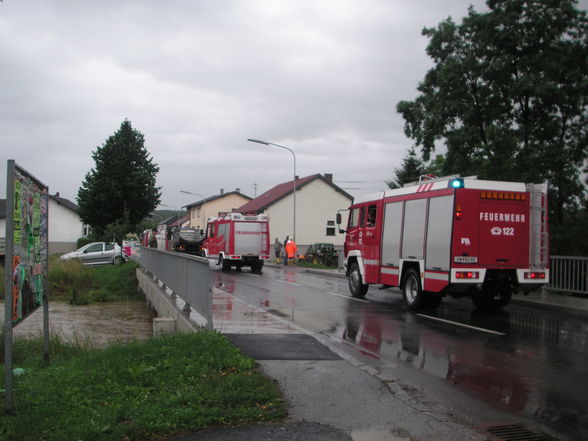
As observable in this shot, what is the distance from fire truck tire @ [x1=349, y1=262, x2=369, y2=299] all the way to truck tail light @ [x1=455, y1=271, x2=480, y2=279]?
4.44 meters

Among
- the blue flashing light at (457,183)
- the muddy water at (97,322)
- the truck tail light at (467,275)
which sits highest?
the blue flashing light at (457,183)

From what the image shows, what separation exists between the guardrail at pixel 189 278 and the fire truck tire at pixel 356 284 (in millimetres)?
5343

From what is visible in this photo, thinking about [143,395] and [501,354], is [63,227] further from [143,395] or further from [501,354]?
[143,395]

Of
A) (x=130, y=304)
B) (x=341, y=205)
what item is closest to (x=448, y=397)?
(x=130, y=304)

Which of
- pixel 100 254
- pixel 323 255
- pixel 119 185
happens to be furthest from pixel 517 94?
pixel 119 185

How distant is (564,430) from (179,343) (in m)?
4.36

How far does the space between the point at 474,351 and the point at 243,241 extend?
21.8 m

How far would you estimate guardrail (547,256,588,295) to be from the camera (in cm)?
1520

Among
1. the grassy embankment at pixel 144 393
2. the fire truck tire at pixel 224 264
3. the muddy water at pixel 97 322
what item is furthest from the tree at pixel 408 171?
the grassy embankment at pixel 144 393

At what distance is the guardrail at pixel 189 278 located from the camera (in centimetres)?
834

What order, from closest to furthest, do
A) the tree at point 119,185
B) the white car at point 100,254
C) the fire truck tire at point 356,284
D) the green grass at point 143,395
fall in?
the green grass at point 143,395 → the fire truck tire at point 356,284 → the white car at point 100,254 → the tree at point 119,185

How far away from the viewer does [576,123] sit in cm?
1847

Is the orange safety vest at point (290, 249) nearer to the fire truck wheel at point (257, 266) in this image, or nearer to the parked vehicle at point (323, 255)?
the parked vehicle at point (323, 255)

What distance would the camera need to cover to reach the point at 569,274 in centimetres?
1566
